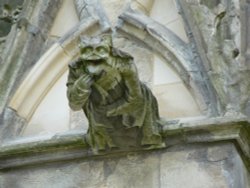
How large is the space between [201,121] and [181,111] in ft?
0.68

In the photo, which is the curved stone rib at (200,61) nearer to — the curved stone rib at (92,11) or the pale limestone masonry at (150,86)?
the pale limestone masonry at (150,86)

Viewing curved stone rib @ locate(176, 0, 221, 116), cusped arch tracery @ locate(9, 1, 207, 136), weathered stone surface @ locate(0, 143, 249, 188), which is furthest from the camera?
cusped arch tracery @ locate(9, 1, 207, 136)

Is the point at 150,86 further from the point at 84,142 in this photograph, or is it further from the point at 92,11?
the point at 92,11

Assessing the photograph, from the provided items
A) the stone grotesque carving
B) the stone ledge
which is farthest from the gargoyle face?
the stone ledge

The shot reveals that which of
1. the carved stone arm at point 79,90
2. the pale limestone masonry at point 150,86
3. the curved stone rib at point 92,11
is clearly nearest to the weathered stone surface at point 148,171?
the pale limestone masonry at point 150,86

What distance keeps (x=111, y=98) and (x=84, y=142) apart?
0.38m

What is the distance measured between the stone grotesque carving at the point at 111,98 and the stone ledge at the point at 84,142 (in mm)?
77

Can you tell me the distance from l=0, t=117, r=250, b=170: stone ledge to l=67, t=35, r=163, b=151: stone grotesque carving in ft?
0.25

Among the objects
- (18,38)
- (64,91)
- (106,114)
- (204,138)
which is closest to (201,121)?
(204,138)

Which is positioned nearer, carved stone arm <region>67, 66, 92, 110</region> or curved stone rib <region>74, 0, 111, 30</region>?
carved stone arm <region>67, 66, 92, 110</region>

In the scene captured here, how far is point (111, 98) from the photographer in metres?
3.87

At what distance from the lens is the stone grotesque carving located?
145 inches

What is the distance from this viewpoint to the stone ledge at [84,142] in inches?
155

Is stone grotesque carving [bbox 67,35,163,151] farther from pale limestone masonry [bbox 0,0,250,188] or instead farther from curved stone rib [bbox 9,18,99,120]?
curved stone rib [bbox 9,18,99,120]
